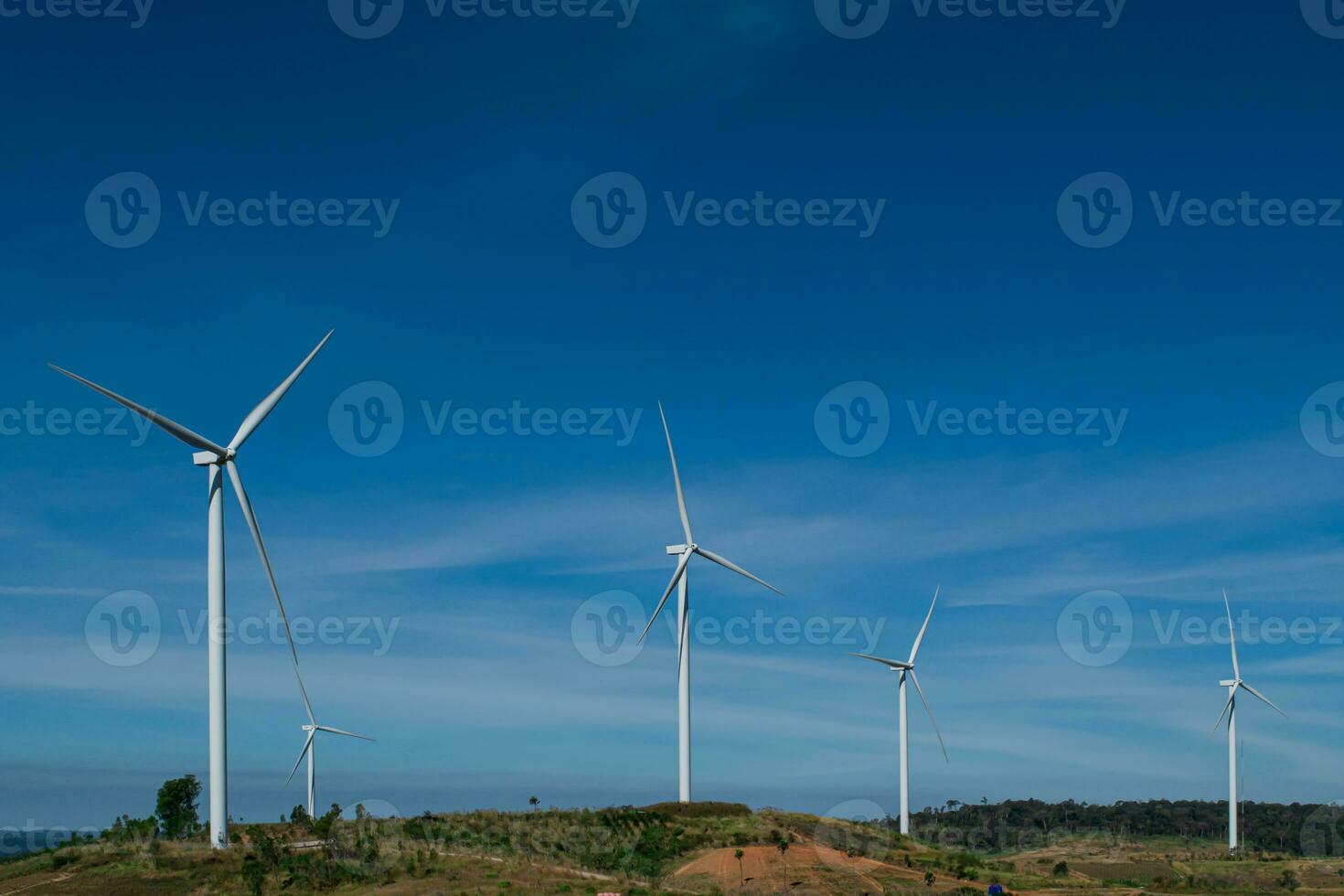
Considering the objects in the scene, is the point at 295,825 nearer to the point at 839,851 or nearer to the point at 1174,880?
the point at 839,851

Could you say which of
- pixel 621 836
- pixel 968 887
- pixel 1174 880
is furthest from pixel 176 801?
pixel 1174 880

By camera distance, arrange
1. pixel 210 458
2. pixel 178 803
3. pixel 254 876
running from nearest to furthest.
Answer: pixel 254 876 → pixel 210 458 → pixel 178 803

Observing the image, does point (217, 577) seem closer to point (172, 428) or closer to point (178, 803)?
point (172, 428)

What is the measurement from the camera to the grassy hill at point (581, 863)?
62938mm

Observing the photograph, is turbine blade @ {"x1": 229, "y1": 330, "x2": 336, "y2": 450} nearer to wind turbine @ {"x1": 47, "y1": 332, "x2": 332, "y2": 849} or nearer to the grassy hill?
wind turbine @ {"x1": 47, "y1": 332, "x2": 332, "y2": 849}

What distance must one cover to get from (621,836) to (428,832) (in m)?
13.3

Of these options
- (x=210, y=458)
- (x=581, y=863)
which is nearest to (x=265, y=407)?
(x=210, y=458)

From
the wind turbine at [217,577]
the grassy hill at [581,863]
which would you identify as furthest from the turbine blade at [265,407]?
the grassy hill at [581,863]

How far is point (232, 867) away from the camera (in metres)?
62.9

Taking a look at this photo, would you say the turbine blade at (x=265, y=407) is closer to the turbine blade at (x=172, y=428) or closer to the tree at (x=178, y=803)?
the turbine blade at (x=172, y=428)

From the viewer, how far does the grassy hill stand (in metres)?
62.9

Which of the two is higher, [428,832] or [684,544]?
[684,544]

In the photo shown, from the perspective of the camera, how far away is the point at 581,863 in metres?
75.2

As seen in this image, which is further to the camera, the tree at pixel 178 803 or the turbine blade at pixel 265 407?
the tree at pixel 178 803
